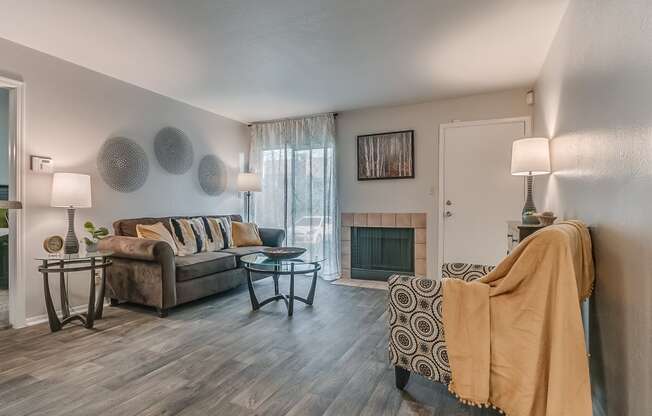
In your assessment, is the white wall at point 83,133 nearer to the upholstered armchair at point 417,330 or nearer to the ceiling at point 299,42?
the ceiling at point 299,42

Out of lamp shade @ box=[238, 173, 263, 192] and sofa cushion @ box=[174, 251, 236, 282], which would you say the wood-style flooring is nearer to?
sofa cushion @ box=[174, 251, 236, 282]

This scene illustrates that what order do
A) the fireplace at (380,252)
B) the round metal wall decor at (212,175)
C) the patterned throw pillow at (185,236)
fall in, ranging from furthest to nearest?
the round metal wall decor at (212,175) < the fireplace at (380,252) < the patterned throw pillow at (185,236)

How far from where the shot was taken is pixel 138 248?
3.03m

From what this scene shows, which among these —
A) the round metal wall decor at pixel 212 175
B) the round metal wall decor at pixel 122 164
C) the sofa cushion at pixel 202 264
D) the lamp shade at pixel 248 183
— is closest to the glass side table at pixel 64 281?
the sofa cushion at pixel 202 264

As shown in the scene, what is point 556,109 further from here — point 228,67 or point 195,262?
point 195,262

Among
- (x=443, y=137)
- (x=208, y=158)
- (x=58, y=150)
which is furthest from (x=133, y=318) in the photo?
(x=443, y=137)

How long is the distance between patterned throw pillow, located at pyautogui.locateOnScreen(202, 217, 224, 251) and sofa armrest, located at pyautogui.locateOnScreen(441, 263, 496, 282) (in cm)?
279

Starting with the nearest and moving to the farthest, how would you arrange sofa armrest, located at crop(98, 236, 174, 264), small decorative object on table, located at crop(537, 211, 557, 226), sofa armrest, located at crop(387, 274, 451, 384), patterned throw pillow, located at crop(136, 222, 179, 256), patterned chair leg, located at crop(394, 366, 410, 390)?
sofa armrest, located at crop(387, 274, 451, 384) → patterned chair leg, located at crop(394, 366, 410, 390) → small decorative object on table, located at crop(537, 211, 557, 226) → sofa armrest, located at crop(98, 236, 174, 264) → patterned throw pillow, located at crop(136, 222, 179, 256)

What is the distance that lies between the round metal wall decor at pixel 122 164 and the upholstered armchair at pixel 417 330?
10.2 ft

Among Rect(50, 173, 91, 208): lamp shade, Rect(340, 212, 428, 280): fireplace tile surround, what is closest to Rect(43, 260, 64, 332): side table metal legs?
Rect(50, 173, 91, 208): lamp shade

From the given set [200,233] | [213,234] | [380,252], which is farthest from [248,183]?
[380,252]

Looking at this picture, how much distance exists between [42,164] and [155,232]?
1068 millimetres

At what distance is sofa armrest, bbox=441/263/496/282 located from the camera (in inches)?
84.1

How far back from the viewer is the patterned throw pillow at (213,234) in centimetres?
405
